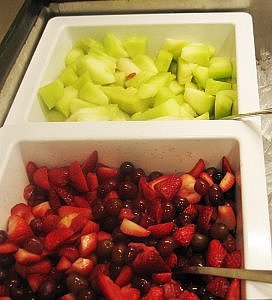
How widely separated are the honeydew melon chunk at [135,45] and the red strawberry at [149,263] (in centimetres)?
73

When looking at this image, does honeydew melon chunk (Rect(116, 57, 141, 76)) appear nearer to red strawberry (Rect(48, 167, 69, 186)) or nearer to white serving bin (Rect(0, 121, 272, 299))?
white serving bin (Rect(0, 121, 272, 299))

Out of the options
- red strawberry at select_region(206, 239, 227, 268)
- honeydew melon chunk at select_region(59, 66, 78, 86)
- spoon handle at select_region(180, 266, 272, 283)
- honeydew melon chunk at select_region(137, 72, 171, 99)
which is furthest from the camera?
honeydew melon chunk at select_region(59, 66, 78, 86)

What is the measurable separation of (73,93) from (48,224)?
1.48 ft

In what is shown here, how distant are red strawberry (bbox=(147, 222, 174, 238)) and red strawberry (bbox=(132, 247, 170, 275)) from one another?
0.17 feet

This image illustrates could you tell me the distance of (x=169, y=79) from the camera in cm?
133

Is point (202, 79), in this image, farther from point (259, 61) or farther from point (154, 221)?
point (154, 221)

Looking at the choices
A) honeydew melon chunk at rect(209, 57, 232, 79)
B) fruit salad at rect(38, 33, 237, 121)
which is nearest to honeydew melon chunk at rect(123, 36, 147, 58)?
fruit salad at rect(38, 33, 237, 121)

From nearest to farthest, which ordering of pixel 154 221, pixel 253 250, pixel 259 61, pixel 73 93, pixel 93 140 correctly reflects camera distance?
pixel 253 250
pixel 154 221
pixel 93 140
pixel 73 93
pixel 259 61

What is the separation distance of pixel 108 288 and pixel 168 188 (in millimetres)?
264

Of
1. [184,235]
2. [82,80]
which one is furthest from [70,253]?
[82,80]

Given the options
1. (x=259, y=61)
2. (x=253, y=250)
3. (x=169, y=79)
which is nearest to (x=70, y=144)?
(x=169, y=79)

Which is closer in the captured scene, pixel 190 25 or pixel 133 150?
pixel 133 150

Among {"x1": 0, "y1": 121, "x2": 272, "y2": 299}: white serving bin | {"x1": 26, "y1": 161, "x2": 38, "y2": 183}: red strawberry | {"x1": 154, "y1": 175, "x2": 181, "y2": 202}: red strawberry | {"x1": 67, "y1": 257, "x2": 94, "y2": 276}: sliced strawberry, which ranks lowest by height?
{"x1": 67, "y1": 257, "x2": 94, "y2": 276}: sliced strawberry

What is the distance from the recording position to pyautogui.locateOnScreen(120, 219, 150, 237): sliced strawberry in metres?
0.94
